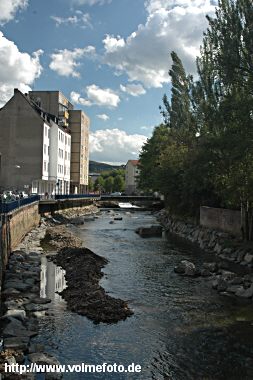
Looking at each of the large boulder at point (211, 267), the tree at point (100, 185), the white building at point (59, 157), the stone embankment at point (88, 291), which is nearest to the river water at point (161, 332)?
the stone embankment at point (88, 291)

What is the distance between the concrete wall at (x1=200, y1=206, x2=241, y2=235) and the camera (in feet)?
96.1

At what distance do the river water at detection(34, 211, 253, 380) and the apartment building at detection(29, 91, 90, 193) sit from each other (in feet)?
230

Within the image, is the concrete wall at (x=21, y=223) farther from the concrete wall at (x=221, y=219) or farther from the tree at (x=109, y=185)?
the tree at (x=109, y=185)

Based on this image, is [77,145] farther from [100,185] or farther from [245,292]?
[100,185]

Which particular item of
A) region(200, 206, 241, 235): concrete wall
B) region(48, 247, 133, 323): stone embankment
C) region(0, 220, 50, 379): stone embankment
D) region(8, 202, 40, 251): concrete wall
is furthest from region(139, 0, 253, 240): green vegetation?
region(8, 202, 40, 251): concrete wall

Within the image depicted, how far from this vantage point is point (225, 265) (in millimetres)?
23156

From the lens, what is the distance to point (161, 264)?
24.3 meters

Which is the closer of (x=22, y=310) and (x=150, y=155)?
(x=22, y=310)

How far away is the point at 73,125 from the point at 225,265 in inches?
2983

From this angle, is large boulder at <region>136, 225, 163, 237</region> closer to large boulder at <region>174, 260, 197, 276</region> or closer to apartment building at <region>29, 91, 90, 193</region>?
large boulder at <region>174, 260, 197, 276</region>

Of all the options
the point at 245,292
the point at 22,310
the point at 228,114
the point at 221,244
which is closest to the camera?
the point at 22,310

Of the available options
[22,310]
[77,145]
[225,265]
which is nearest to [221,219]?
[225,265]

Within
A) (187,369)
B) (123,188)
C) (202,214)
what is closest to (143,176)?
(202,214)

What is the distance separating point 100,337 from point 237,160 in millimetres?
13730
